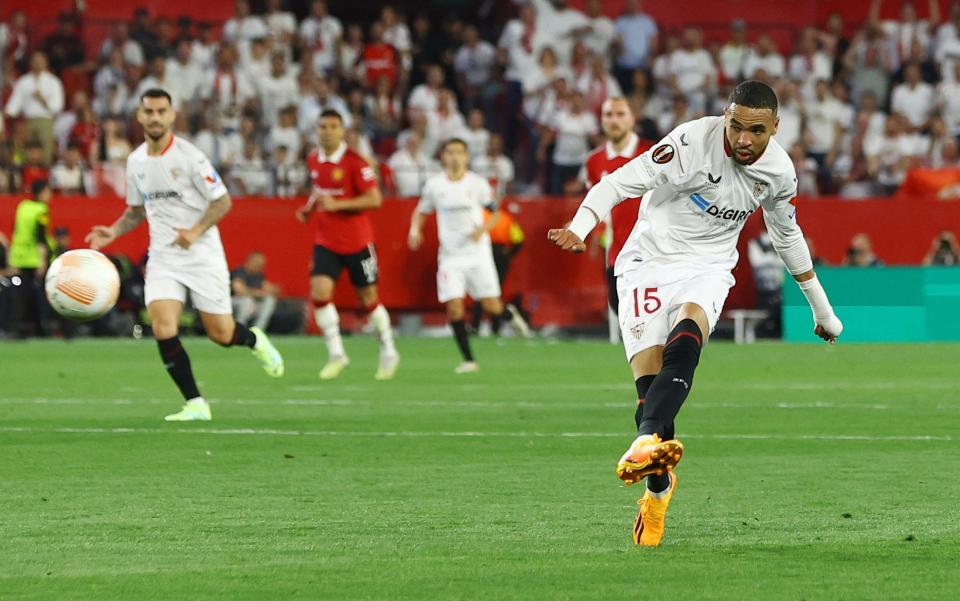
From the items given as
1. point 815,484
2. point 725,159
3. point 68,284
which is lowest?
point 815,484

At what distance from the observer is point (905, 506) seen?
8.24 meters

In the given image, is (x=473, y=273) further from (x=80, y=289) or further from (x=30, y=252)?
(x=80, y=289)

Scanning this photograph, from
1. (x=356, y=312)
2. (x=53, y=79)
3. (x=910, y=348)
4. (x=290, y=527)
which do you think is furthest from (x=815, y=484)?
(x=53, y=79)

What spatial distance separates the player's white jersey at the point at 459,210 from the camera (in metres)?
19.8

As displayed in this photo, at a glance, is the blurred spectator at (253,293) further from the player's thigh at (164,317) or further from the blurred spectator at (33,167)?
the player's thigh at (164,317)

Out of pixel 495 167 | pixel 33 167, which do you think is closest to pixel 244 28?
pixel 33 167

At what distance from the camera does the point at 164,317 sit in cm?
1245

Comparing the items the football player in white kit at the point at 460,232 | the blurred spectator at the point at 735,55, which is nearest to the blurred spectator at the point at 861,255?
the blurred spectator at the point at 735,55

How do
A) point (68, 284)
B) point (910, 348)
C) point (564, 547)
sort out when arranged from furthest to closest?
point (910, 348) → point (68, 284) → point (564, 547)

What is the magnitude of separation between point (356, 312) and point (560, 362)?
21.5ft

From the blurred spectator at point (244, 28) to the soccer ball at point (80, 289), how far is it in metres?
15.1

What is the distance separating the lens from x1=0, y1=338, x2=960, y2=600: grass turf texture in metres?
6.34

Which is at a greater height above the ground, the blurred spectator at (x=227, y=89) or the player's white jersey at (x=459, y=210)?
the blurred spectator at (x=227, y=89)

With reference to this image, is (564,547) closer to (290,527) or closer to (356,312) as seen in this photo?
(290,527)
